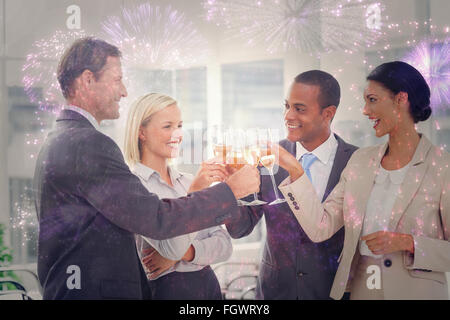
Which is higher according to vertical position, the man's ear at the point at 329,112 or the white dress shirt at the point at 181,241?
the man's ear at the point at 329,112

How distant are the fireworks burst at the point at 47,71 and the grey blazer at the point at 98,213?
39 cm

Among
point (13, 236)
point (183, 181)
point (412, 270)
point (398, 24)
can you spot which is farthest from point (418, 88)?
point (13, 236)

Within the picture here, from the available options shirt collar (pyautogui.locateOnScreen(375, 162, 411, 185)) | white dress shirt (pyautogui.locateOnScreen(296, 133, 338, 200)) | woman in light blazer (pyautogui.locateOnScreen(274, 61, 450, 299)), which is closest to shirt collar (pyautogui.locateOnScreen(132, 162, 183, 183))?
woman in light blazer (pyautogui.locateOnScreen(274, 61, 450, 299))

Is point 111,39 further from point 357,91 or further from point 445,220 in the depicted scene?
point 445,220

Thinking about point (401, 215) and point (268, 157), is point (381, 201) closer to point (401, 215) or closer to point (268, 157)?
point (401, 215)

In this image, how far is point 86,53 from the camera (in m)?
2.47

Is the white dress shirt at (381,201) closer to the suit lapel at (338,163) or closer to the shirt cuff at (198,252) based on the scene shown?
the suit lapel at (338,163)

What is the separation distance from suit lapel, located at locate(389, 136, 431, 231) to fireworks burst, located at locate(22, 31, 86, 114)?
175 centimetres

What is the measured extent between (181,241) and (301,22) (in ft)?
4.25

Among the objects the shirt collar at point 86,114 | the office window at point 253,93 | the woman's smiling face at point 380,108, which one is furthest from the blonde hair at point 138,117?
the woman's smiling face at point 380,108

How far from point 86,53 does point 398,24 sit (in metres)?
1.59

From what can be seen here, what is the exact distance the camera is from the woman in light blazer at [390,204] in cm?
231

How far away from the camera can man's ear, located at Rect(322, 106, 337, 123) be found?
249 centimetres

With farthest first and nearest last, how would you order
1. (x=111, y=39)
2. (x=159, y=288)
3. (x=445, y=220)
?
1. (x=111, y=39)
2. (x=159, y=288)
3. (x=445, y=220)
